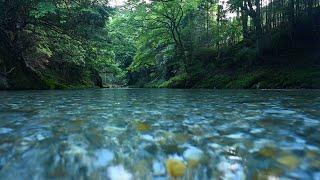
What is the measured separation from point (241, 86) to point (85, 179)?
15.7 m

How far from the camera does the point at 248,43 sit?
67.2 ft

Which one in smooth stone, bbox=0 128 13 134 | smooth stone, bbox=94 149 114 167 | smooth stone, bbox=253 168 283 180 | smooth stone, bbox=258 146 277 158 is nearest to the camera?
smooth stone, bbox=253 168 283 180

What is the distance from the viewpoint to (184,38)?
25984mm

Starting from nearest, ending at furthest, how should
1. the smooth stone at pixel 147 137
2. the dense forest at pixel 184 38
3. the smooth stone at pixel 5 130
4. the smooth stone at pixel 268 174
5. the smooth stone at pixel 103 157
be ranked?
the smooth stone at pixel 268 174 → the smooth stone at pixel 103 157 → the smooth stone at pixel 147 137 → the smooth stone at pixel 5 130 → the dense forest at pixel 184 38

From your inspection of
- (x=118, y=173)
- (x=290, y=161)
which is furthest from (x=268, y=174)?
(x=118, y=173)

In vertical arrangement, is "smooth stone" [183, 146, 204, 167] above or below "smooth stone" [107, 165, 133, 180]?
above

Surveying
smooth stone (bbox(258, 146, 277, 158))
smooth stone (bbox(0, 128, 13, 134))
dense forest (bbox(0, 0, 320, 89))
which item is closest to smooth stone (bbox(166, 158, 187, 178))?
smooth stone (bbox(258, 146, 277, 158))

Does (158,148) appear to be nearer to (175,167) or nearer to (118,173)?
(175,167)

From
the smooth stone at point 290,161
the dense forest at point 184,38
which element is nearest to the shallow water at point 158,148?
the smooth stone at point 290,161

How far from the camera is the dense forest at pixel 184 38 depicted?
48.6 ft

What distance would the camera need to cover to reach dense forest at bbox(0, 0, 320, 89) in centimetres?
1480

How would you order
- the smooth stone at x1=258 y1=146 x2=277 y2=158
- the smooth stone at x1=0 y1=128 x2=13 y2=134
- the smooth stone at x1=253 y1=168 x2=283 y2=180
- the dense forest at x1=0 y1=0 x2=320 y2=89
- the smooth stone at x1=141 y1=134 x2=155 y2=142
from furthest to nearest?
the dense forest at x1=0 y1=0 x2=320 y2=89 < the smooth stone at x1=0 y1=128 x2=13 y2=134 < the smooth stone at x1=141 y1=134 x2=155 y2=142 < the smooth stone at x1=258 y1=146 x2=277 y2=158 < the smooth stone at x1=253 y1=168 x2=283 y2=180

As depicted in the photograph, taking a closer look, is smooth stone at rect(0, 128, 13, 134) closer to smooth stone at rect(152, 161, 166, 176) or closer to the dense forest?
smooth stone at rect(152, 161, 166, 176)

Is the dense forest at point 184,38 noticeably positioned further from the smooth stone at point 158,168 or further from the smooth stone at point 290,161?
the smooth stone at point 290,161
